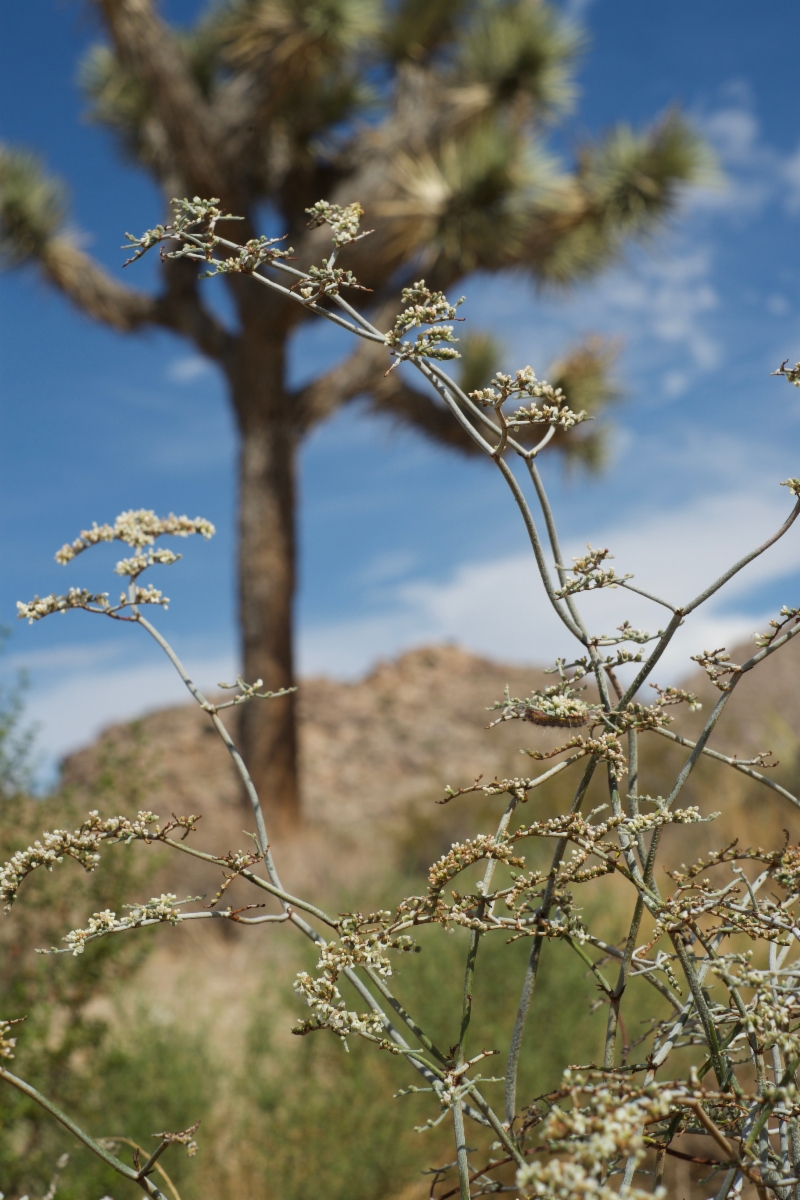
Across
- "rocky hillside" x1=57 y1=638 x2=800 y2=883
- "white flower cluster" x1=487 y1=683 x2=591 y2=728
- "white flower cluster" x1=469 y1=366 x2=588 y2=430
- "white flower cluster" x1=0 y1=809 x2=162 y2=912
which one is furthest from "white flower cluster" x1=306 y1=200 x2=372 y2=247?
"rocky hillside" x1=57 y1=638 x2=800 y2=883

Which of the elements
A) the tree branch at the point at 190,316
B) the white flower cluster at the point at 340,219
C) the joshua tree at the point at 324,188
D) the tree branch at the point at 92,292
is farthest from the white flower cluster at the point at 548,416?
the tree branch at the point at 92,292

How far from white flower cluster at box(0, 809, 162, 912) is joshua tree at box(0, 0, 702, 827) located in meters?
8.93

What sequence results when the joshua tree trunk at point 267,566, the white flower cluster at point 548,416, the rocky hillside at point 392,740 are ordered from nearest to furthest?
the white flower cluster at point 548,416 → the joshua tree trunk at point 267,566 → the rocky hillside at point 392,740

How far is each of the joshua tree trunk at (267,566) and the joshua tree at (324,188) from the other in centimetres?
2

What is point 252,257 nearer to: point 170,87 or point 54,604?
point 54,604

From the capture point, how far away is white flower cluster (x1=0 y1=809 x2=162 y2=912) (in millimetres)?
1253

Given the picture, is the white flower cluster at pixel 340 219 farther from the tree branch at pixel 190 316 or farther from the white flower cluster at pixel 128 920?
the tree branch at pixel 190 316

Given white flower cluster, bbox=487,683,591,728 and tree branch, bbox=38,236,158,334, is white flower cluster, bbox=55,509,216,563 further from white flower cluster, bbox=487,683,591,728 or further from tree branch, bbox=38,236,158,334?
tree branch, bbox=38,236,158,334

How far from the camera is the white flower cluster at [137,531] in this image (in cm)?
157

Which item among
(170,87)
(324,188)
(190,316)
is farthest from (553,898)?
(324,188)

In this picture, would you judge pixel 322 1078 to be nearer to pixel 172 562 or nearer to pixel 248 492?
pixel 172 562

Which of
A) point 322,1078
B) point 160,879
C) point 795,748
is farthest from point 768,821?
point 160,879

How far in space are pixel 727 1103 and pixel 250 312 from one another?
1018 centimetres

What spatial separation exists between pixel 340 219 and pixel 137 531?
1.83ft
